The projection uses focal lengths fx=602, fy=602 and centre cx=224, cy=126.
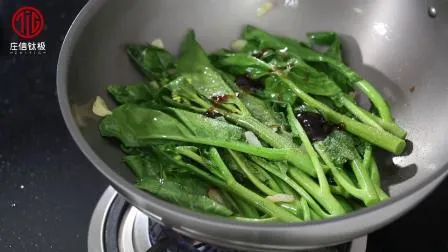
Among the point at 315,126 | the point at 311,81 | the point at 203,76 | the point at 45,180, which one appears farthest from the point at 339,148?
the point at 45,180

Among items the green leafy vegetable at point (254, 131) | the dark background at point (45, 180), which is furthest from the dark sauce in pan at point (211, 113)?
the dark background at point (45, 180)

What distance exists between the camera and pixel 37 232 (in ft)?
3.49

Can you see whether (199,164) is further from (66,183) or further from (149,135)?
(66,183)

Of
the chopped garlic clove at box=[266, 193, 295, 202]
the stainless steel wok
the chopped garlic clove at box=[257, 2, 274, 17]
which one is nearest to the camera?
the stainless steel wok

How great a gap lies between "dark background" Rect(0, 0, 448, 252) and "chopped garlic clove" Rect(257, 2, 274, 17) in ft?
1.45

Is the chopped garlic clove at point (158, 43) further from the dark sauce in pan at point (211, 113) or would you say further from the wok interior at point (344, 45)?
the dark sauce in pan at point (211, 113)

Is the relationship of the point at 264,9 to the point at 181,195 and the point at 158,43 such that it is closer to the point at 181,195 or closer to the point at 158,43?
the point at 158,43

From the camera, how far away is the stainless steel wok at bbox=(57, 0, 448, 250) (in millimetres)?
774

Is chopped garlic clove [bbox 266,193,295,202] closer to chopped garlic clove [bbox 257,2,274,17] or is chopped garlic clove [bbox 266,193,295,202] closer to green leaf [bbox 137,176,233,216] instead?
green leaf [bbox 137,176,233,216]

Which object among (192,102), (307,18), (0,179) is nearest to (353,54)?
(307,18)

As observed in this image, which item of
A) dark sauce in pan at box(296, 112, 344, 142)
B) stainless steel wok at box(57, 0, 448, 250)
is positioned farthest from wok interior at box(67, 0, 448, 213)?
dark sauce in pan at box(296, 112, 344, 142)

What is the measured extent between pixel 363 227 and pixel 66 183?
2.03ft

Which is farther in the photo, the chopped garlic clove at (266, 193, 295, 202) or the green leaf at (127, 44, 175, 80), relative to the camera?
the green leaf at (127, 44, 175, 80)

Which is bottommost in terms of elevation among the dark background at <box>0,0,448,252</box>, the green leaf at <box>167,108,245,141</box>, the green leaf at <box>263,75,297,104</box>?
the dark background at <box>0,0,448,252</box>
